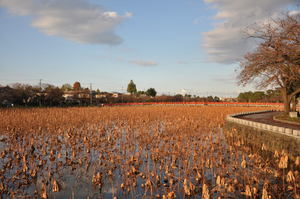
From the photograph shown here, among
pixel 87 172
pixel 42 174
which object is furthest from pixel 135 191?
pixel 42 174

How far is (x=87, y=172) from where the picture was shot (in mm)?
8953

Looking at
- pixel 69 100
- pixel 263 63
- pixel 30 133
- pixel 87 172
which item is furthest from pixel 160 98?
pixel 87 172

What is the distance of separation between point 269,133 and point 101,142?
34.6 feet

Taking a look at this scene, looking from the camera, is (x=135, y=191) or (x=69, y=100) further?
(x=69, y=100)

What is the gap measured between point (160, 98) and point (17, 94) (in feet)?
134

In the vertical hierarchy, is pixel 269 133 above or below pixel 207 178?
above

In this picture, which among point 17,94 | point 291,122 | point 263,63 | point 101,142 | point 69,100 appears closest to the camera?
point 101,142

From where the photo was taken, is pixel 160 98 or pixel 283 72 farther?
pixel 160 98

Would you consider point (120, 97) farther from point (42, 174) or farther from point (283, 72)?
point (42, 174)

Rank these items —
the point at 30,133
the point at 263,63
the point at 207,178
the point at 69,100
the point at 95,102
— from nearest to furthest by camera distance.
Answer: the point at 207,178
the point at 30,133
the point at 263,63
the point at 69,100
the point at 95,102

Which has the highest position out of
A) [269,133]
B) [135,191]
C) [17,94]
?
[17,94]

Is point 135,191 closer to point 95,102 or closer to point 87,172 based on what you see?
point 87,172

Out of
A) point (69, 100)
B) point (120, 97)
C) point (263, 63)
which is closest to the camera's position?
point (263, 63)

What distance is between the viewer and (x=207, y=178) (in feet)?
27.8
